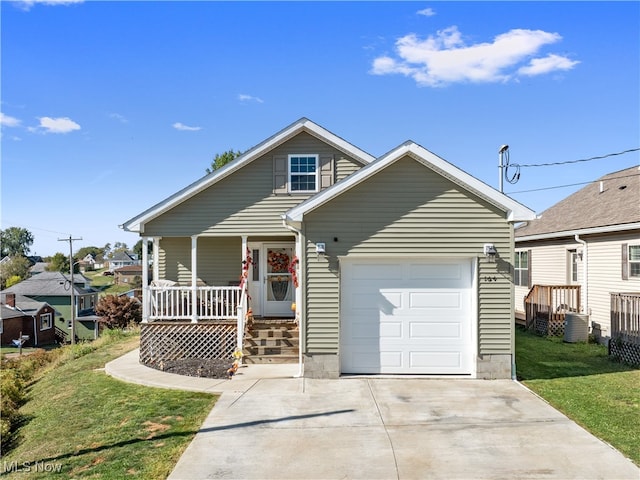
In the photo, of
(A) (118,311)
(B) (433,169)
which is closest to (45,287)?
(A) (118,311)

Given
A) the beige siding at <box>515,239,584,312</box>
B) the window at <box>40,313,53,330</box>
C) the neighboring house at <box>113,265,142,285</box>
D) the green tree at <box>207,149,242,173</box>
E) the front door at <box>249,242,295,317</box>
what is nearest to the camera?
the front door at <box>249,242,295,317</box>

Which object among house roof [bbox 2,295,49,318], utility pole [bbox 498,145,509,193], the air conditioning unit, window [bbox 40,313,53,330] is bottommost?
window [bbox 40,313,53,330]

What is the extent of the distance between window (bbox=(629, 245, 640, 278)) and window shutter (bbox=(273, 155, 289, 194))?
991cm

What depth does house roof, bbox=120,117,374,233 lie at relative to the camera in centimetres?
1195

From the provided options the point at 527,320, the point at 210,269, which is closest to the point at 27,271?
the point at 210,269

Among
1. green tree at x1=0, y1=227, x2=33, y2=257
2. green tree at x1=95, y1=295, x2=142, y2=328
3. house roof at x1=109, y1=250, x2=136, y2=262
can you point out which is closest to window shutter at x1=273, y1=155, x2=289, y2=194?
green tree at x1=95, y1=295, x2=142, y2=328

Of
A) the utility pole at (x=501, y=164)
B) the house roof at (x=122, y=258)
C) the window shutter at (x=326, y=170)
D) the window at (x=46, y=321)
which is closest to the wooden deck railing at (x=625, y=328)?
the utility pole at (x=501, y=164)

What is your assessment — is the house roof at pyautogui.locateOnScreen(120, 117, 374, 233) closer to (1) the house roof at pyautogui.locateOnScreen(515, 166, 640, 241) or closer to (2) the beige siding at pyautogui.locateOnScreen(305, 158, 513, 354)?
(2) the beige siding at pyautogui.locateOnScreen(305, 158, 513, 354)

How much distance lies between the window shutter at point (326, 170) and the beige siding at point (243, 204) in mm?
118

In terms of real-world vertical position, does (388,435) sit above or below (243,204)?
below

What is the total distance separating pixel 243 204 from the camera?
12.3 meters

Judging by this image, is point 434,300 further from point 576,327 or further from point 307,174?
point 576,327

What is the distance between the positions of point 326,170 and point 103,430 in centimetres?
858

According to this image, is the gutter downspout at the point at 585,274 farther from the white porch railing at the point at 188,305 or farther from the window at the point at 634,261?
the white porch railing at the point at 188,305
